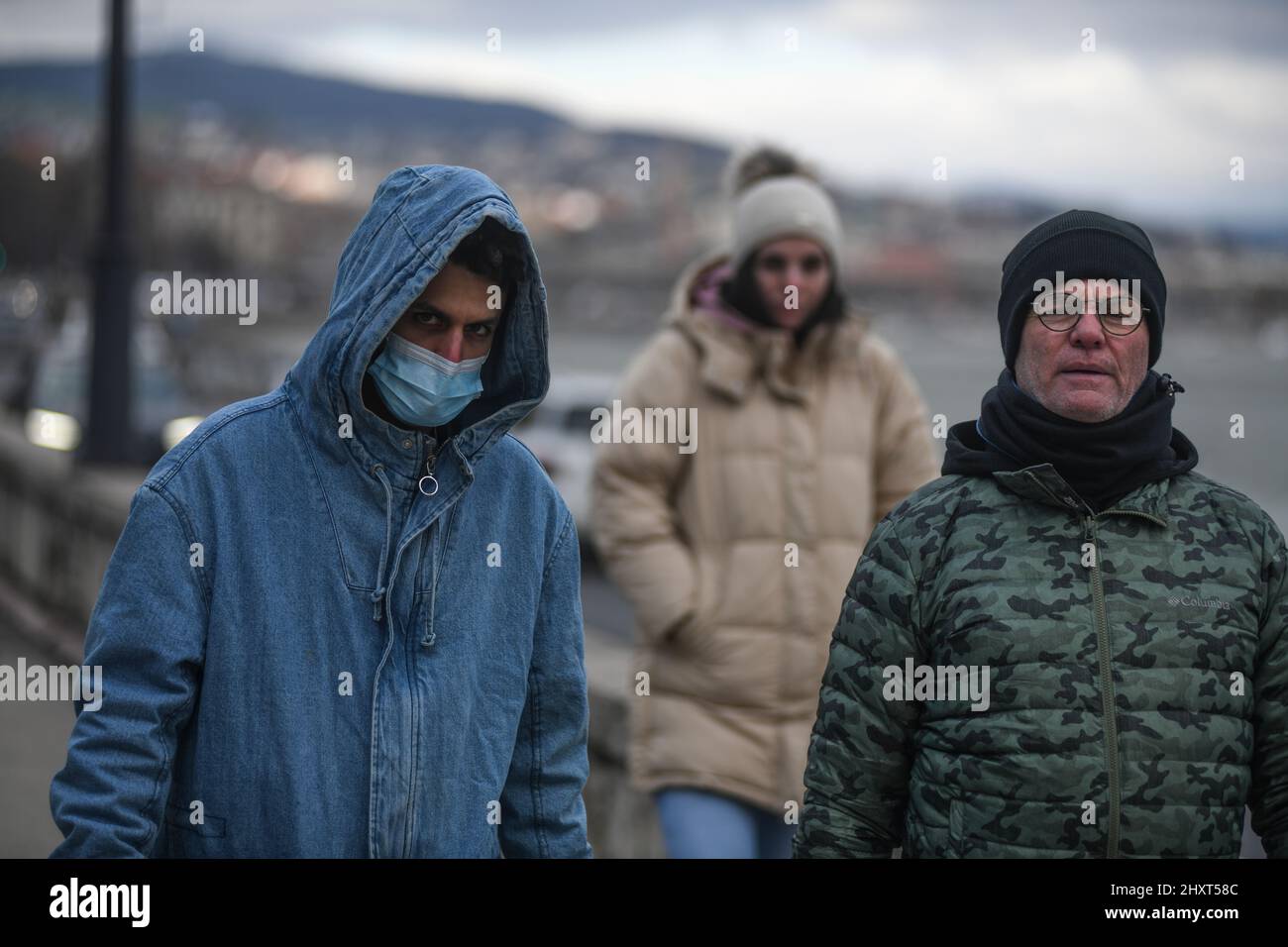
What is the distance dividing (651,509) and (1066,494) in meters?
1.88

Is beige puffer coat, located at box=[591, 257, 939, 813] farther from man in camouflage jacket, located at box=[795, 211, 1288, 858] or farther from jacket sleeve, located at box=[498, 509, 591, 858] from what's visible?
man in camouflage jacket, located at box=[795, 211, 1288, 858]

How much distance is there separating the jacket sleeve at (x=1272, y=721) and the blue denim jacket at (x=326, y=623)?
→ 41.7 inches

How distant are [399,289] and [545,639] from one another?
597 millimetres

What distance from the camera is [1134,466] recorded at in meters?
2.49

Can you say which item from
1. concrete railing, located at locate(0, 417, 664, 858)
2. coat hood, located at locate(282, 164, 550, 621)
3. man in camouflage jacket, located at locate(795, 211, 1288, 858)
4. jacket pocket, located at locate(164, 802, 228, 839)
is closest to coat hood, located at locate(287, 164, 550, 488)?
coat hood, located at locate(282, 164, 550, 621)

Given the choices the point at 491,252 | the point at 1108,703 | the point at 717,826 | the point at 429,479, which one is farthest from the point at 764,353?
the point at 1108,703

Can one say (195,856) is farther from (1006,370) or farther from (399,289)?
(1006,370)

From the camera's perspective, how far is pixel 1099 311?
249 centimetres

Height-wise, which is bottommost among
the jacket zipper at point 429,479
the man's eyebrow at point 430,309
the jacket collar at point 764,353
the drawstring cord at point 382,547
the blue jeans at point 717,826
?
the blue jeans at point 717,826

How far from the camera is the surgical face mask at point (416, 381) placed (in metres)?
2.52

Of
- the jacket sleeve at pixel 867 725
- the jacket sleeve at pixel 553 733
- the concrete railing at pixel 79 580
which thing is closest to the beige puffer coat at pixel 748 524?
the concrete railing at pixel 79 580

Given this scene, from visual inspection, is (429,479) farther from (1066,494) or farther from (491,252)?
(1066,494)

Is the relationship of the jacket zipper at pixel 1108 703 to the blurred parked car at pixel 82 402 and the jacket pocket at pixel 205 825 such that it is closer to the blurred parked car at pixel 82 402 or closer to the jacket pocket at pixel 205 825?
the jacket pocket at pixel 205 825

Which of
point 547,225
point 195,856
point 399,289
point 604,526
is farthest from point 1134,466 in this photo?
point 547,225
